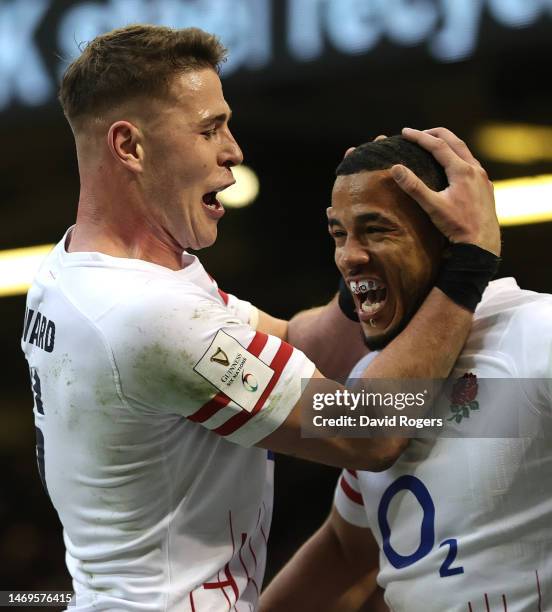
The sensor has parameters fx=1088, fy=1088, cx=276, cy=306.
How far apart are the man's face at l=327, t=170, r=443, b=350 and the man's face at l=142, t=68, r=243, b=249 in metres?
0.21

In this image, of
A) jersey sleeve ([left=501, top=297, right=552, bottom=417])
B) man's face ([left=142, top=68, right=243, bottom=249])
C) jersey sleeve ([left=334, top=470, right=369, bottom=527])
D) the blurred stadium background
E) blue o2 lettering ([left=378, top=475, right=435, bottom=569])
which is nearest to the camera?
jersey sleeve ([left=501, top=297, right=552, bottom=417])

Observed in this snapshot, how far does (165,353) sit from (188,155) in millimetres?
361

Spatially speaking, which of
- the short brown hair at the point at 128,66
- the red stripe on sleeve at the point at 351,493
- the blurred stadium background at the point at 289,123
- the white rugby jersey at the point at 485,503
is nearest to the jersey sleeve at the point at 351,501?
the red stripe on sleeve at the point at 351,493

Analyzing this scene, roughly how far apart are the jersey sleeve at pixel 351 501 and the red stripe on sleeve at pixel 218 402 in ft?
1.37

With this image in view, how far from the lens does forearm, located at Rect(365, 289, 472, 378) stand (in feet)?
5.29

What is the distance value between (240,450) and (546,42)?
1.58 metres

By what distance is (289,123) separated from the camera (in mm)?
3467

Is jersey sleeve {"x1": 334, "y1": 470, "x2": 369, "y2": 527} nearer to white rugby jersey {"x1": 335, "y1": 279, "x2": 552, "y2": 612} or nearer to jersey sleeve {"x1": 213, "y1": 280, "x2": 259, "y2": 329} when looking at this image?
white rugby jersey {"x1": 335, "y1": 279, "x2": 552, "y2": 612}

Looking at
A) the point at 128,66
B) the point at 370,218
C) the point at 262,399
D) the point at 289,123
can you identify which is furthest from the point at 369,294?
the point at 289,123

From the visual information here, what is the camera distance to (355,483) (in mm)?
1938

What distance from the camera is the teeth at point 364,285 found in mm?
1729

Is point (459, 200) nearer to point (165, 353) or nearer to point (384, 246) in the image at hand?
point (384, 246)

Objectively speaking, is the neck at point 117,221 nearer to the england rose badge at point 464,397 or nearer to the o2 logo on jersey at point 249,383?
the o2 logo on jersey at point 249,383

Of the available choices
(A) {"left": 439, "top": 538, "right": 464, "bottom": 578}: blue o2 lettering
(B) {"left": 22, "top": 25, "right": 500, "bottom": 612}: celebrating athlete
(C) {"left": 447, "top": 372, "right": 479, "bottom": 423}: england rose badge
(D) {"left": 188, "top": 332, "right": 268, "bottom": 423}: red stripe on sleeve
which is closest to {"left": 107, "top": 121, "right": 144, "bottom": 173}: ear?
(B) {"left": 22, "top": 25, "right": 500, "bottom": 612}: celebrating athlete
